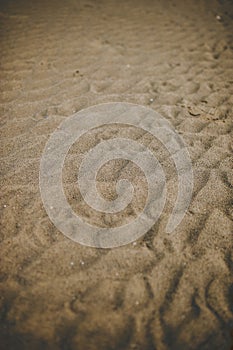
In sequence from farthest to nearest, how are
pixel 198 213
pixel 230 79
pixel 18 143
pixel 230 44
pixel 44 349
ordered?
pixel 230 44
pixel 230 79
pixel 18 143
pixel 198 213
pixel 44 349

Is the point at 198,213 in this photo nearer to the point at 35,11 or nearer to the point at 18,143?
the point at 18,143

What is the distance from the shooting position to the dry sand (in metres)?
1.45

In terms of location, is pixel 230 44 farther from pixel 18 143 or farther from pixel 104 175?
pixel 18 143

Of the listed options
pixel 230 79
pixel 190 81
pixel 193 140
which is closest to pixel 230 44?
pixel 230 79

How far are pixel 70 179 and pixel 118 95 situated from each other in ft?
4.46

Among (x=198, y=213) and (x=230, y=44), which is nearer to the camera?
(x=198, y=213)

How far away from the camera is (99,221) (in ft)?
6.17

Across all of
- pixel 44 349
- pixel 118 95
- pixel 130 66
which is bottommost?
pixel 44 349

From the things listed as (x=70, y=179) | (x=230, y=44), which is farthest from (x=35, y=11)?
(x=70, y=179)

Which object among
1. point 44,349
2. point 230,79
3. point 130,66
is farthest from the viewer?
point 130,66

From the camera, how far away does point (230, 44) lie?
3.97 metres

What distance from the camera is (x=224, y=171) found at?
7.12ft

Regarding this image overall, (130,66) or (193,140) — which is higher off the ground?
(130,66)

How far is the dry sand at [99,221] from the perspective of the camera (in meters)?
1.45
